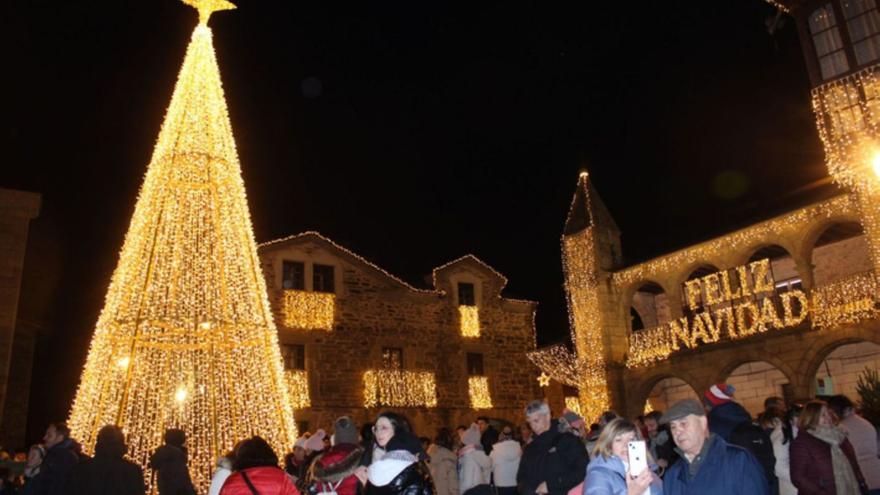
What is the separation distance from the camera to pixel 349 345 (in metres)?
19.5

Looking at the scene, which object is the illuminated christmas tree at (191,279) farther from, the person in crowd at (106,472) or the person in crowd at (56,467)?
the person in crowd at (106,472)

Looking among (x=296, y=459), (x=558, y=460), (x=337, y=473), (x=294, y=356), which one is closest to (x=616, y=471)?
(x=558, y=460)

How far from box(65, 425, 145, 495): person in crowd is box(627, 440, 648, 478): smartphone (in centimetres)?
451

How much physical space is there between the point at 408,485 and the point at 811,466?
303 cm

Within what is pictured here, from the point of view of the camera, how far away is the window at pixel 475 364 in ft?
69.9

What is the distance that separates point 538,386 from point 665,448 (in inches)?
664

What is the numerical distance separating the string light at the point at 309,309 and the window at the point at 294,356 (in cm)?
59

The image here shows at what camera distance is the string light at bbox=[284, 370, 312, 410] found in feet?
58.6

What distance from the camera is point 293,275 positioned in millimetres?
19547

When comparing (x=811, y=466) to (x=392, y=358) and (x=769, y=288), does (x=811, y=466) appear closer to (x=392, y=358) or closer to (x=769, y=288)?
(x=769, y=288)

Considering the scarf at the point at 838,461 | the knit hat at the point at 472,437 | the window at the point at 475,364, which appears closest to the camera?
the scarf at the point at 838,461

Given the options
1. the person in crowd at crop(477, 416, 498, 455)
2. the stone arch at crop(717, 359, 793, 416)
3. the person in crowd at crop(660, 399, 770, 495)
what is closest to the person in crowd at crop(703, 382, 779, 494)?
the person in crowd at crop(660, 399, 770, 495)

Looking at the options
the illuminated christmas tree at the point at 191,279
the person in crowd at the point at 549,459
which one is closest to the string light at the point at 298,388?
the illuminated christmas tree at the point at 191,279

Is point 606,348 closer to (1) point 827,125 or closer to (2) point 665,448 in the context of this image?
(1) point 827,125
